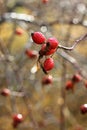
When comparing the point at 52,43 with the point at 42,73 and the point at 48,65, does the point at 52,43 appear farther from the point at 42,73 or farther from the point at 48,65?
the point at 42,73

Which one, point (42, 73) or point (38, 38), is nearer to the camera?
point (38, 38)

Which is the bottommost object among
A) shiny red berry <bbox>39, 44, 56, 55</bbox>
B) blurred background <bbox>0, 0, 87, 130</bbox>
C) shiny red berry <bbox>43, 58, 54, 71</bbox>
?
blurred background <bbox>0, 0, 87, 130</bbox>

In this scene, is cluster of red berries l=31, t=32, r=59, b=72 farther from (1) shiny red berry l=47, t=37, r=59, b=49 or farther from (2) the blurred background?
(2) the blurred background

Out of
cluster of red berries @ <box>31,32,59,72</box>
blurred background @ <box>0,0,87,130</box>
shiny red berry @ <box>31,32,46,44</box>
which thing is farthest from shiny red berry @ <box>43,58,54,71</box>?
blurred background @ <box>0,0,87,130</box>

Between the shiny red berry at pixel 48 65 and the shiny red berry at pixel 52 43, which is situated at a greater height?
the shiny red berry at pixel 52 43

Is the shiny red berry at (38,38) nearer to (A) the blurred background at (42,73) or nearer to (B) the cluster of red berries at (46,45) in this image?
(B) the cluster of red berries at (46,45)

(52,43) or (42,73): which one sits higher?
(52,43)

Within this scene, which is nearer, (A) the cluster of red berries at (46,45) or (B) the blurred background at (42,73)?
(A) the cluster of red berries at (46,45)

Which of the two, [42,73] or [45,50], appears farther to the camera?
[42,73]

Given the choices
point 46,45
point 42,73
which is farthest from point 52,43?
point 42,73

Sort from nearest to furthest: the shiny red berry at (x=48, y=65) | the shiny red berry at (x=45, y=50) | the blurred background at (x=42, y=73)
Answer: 1. the shiny red berry at (x=45, y=50)
2. the shiny red berry at (x=48, y=65)
3. the blurred background at (x=42, y=73)

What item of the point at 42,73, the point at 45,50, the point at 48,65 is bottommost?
the point at 42,73

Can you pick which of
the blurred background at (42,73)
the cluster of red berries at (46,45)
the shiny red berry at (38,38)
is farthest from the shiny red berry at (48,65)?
the blurred background at (42,73)

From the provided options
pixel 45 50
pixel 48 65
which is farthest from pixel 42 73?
pixel 45 50
